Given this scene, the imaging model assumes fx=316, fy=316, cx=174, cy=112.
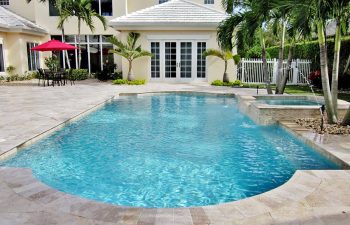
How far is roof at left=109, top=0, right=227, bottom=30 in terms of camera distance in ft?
64.7

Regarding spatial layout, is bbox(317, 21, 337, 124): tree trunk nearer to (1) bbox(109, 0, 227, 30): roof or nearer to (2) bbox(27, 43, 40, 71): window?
(1) bbox(109, 0, 227, 30): roof

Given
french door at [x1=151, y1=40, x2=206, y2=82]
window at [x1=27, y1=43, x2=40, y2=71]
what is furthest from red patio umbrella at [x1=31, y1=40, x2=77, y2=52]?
french door at [x1=151, y1=40, x2=206, y2=82]

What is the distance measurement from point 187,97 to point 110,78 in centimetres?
878

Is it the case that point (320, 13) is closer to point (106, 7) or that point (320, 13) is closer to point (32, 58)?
point (106, 7)

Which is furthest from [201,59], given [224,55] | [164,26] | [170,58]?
[164,26]

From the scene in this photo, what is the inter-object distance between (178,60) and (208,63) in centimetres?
196

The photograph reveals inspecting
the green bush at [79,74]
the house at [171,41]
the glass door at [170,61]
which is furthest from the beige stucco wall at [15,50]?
the glass door at [170,61]

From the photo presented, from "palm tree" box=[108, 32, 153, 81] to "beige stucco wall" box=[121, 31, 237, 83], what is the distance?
1.84 feet

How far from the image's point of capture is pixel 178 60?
812 inches

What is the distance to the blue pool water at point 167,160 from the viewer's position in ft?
16.4

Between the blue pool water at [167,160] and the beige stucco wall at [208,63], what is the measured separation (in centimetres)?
1069

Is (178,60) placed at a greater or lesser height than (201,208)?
greater

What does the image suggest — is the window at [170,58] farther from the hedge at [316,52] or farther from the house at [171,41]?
the hedge at [316,52]

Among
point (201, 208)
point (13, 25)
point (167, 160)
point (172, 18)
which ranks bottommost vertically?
point (167, 160)
